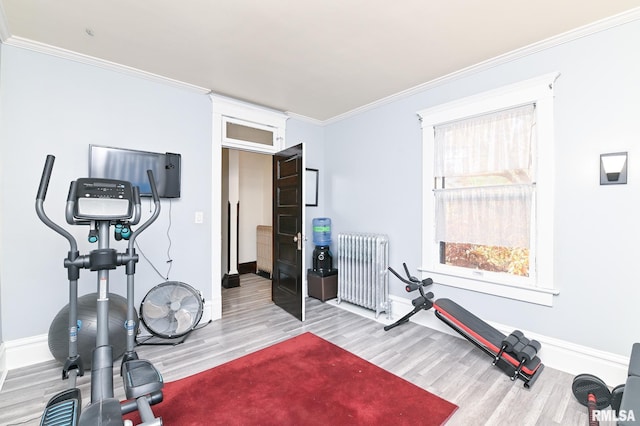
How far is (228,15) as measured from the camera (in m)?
2.09

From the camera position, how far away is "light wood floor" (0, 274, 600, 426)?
6.08 ft

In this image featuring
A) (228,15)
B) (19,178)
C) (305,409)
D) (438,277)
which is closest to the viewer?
(305,409)

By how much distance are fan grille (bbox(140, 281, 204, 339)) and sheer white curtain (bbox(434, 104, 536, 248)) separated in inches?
112

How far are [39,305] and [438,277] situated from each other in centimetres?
394

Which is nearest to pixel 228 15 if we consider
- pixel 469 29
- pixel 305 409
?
pixel 469 29

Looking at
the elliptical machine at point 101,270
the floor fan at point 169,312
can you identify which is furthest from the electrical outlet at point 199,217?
the elliptical machine at point 101,270

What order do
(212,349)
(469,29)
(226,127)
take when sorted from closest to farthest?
(469,29)
(212,349)
(226,127)

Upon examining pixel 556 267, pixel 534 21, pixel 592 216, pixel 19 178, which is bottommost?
pixel 556 267

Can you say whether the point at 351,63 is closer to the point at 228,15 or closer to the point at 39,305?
the point at 228,15

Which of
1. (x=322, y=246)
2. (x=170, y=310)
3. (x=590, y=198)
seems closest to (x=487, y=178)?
(x=590, y=198)

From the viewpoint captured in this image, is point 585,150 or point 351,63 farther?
point 351,63

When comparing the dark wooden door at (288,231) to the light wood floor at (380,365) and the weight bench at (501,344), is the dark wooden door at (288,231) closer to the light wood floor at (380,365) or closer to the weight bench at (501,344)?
the light wood floor at (380,365)

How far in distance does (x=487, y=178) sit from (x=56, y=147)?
4.18m

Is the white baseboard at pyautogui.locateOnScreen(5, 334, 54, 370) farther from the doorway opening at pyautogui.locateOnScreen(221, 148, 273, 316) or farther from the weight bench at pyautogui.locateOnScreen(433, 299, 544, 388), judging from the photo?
the weight bench at pyautogui.locateOnScreen(433, 299, 544, 388)
